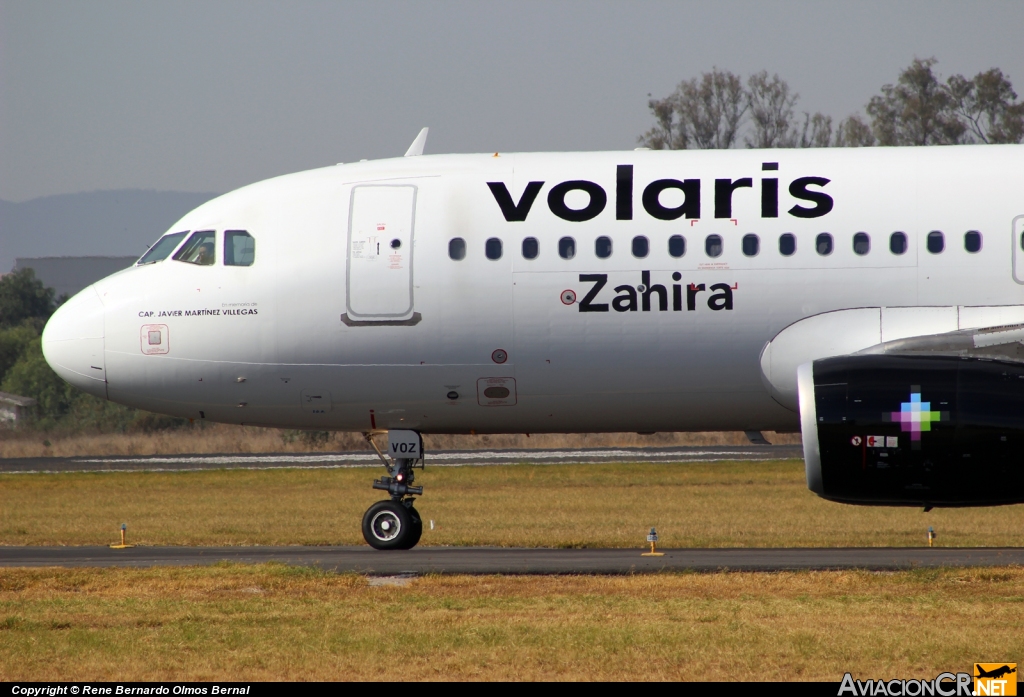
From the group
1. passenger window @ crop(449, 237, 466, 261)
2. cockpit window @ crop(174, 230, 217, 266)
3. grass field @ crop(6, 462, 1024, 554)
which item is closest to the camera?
passenger window @ crop(449, 237, 466, 261)

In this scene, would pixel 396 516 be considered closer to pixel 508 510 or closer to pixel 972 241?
pixel 972 241

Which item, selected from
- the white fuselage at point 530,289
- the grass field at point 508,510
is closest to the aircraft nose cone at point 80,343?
the white fuselage at point 530,289

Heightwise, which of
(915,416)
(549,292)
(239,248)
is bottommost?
(915,416)

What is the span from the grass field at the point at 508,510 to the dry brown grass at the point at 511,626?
7.26 meters

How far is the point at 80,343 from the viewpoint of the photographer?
1766 cm

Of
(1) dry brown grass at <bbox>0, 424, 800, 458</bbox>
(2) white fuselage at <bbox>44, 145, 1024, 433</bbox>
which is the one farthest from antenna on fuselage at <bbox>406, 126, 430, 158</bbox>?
(1) dry brown grass at <bbox>0, 424, 800, 458</bbox>

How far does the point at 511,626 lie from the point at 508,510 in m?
18.3

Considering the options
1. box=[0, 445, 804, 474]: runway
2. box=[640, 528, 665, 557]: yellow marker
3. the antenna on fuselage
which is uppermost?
the antenna on fuselage

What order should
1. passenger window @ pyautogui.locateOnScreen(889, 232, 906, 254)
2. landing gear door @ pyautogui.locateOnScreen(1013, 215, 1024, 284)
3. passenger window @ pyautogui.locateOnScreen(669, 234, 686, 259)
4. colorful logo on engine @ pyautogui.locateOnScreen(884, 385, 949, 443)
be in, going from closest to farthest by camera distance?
colorful logo on engine @ pyautogui.locateOnScreen(884, 385, 949, 443)
landing gear door @ pyautogui.locateOnScreen(1013, 215, 1024, 284)
passenger window @ pyautogui.locateOnScreen(889, 232, 906, 254)
passenger window @ pyautogui.locateOnScreen(669, 234, 686, 259)

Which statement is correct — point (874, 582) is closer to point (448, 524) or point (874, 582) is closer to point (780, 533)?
point (780, 533)

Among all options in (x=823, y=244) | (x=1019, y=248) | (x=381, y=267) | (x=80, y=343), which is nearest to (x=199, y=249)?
(x=80, y=343)

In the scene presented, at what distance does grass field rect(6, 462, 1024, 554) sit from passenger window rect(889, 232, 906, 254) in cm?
852

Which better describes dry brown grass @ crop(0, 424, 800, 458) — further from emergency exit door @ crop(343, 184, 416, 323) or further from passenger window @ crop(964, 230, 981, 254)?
passenger window @ crop(964, 230, 981, 254)

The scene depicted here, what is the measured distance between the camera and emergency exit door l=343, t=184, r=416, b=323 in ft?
56.0
